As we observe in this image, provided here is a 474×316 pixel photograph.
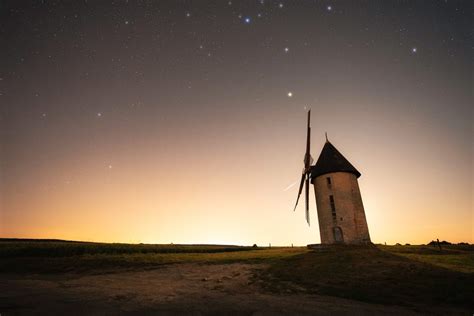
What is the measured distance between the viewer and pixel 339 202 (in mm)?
28969

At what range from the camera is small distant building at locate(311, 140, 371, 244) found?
28078 millimetres

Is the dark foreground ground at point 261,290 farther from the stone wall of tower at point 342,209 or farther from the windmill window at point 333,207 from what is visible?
the windmill window at point 333,207

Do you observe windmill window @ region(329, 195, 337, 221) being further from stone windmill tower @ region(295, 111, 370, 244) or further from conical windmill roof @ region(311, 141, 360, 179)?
conical windmill roof @ region(311, 141, 360, 179)

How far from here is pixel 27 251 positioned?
22.3 m

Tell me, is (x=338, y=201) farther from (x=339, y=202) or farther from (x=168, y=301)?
(x=168, y=301)

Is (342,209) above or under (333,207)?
under

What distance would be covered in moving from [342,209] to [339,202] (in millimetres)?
795

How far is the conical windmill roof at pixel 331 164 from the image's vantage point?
1199 inches

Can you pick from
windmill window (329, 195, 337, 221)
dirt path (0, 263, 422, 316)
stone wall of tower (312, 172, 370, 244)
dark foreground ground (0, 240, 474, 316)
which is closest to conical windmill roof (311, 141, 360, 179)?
stone wall of tower (312, 172, 370, 244)

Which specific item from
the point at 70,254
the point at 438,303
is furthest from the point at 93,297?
the point at 70,254

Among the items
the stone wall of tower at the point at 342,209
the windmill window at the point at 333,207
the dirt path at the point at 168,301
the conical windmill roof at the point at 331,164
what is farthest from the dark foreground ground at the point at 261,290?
the conical windmill roof at the point at 331,164

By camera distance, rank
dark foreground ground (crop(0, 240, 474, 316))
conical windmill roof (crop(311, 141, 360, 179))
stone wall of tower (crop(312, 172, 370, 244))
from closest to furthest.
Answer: dark foreground ground (crop(0, 240, 474, 316)) → stone wall of tower (crop(312, 172, 370, 244)) → conical windmill roof (crop(311, 141, 360, 179))

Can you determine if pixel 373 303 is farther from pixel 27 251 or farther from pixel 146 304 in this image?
pixel 27 251

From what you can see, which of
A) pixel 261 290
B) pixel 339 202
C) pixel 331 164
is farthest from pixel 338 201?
pixel 261 290
